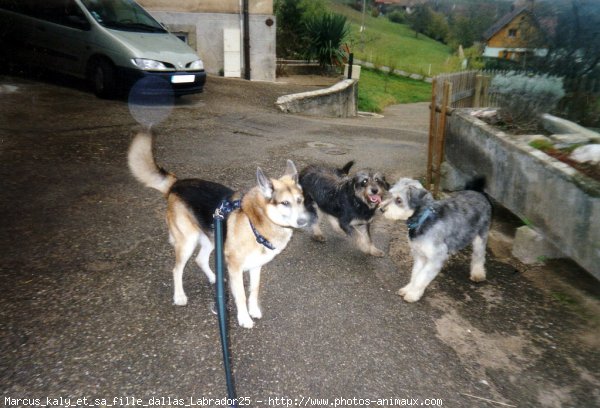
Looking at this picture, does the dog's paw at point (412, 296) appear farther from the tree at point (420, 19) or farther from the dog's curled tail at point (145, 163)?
the tree at point (420, 19)

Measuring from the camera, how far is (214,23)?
1566cm

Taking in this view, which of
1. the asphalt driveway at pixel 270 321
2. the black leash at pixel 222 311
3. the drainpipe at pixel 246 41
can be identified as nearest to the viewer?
the black leash at pixel 222 311

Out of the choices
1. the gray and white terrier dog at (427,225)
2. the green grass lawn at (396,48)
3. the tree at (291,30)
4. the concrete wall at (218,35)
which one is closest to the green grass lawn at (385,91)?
the green grass lawn at (396,48)

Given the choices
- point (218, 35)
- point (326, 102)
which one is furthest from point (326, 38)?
point (326, 102)

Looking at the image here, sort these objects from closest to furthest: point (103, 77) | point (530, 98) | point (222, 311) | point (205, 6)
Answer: point (222, 311) < point (530, 98) < point (103, 77) < point (205, 6)

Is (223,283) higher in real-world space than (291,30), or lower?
lower

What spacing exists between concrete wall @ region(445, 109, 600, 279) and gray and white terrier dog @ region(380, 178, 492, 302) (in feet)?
2.21

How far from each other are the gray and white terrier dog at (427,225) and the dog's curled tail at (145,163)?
243 cm

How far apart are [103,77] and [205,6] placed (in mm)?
6334

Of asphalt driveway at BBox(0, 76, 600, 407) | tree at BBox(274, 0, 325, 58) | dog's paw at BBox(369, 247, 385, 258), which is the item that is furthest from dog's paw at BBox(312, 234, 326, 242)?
tree at BBox(274, 0, 325, 58)

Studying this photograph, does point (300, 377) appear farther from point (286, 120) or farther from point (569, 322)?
point (286, 120)

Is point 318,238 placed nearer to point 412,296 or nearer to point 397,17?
point 412,296

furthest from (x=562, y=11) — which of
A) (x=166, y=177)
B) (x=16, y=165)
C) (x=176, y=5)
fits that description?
(x=176, y=5)

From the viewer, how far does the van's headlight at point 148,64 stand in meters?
10.3
